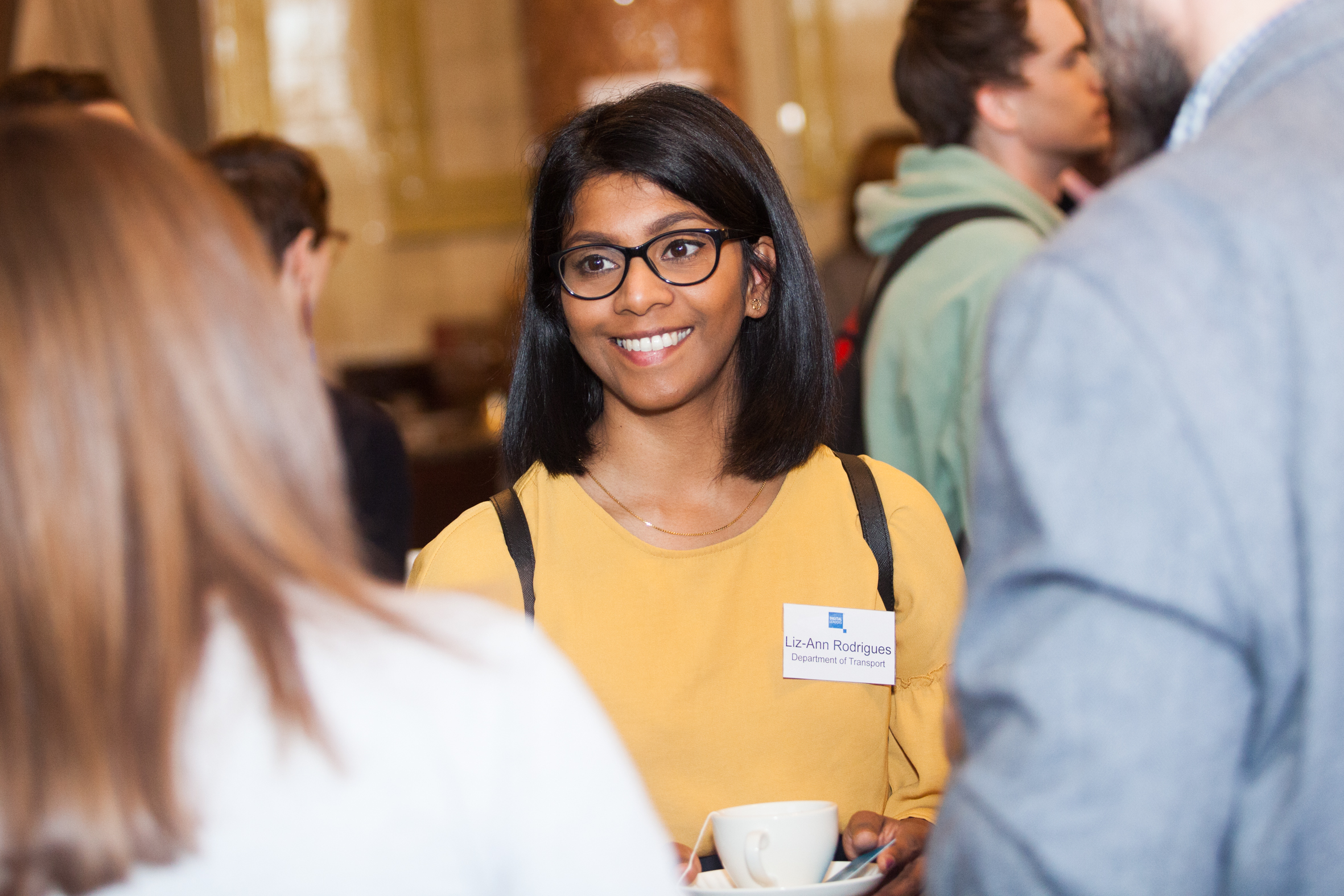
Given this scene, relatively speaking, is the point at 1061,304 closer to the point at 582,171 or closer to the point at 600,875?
the point at 600,875

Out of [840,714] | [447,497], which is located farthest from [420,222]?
[840,714]

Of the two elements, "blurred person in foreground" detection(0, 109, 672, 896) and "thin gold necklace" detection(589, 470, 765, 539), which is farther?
"thin gold necklace" detection(589, 470, 765, 539)

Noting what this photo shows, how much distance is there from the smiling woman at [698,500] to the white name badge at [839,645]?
0.02 metres

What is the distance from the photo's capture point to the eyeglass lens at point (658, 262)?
1753 mm

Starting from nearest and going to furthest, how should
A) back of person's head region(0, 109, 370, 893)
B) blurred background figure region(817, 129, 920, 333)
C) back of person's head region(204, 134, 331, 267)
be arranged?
back of person's head region(0, 109, 370, 893)
back of person's head region(204, 134, 331, 267)
blurred background figure region(817, 129, 920, 333)

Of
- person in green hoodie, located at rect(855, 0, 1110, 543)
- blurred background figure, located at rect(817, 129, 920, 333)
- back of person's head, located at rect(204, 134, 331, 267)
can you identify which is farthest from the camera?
blurred background figure, located at rect(817, 129, 920, 333)

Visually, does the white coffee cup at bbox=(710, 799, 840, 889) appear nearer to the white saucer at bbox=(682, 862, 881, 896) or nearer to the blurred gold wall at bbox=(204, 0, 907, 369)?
Answer: the white saucer at bbox=(682, 862, 881, 896)

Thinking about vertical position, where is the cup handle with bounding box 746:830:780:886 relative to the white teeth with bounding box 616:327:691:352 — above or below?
below

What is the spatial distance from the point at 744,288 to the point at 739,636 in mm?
539

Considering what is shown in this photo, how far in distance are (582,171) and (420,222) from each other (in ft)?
16.8

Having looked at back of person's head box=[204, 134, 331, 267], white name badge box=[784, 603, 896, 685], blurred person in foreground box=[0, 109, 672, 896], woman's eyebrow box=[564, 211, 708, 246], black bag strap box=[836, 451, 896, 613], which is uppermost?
back of person's head box=[204, 134, 331, 267]

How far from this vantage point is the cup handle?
134 centimetres

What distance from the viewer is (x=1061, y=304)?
874mm

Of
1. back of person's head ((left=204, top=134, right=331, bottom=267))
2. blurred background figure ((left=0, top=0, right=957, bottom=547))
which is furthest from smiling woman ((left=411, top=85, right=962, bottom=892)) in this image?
blurred background figure ((left=0, top=0, right=957, bottom=547))
